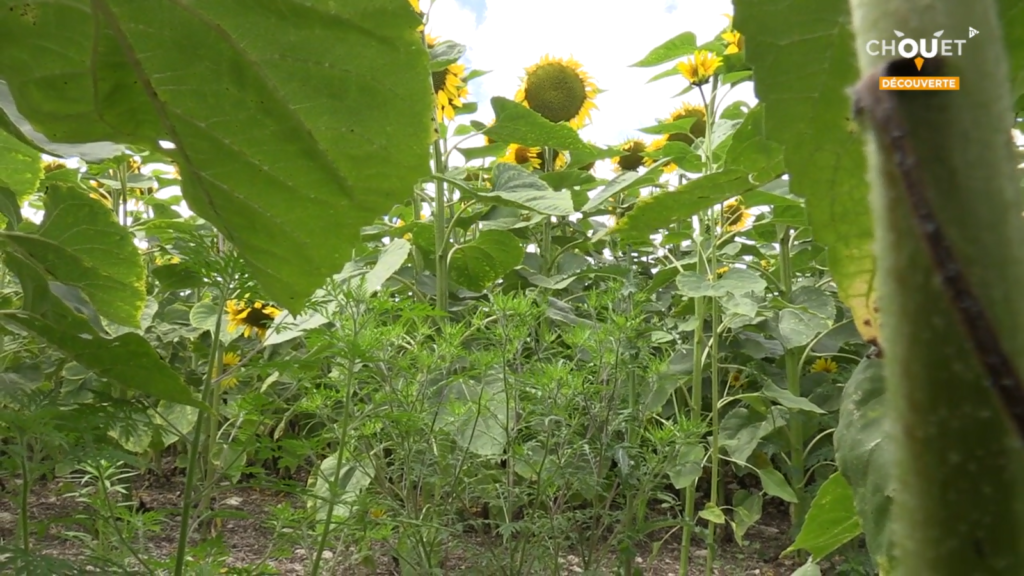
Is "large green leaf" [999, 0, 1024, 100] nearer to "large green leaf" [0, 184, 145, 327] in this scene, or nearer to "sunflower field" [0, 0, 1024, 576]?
"sunflower field" [0, 0, 1024, 576]

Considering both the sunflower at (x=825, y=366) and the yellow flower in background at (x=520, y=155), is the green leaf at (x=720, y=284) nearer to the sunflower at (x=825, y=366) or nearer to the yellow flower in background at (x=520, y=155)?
the sunflower at (x=825, y=366)

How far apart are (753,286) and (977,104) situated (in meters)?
1.15

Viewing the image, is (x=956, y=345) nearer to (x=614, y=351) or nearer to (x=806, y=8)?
(x=806, y=8)

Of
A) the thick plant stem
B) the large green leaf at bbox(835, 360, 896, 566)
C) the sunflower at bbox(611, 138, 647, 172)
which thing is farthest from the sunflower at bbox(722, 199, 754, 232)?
the thick plant stem

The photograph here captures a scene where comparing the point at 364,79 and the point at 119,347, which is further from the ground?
the point at 364,79

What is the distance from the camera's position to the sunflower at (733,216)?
1714mm

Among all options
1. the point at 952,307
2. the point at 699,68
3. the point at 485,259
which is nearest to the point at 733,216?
the point at 699,68

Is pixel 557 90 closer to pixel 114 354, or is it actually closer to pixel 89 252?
pixel 89 252

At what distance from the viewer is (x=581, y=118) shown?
214cm

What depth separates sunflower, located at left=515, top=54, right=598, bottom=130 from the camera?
6.84ft

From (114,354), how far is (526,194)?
2.88ft

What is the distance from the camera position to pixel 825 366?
2123mm

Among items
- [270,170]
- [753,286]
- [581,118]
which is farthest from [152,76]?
[581,118]

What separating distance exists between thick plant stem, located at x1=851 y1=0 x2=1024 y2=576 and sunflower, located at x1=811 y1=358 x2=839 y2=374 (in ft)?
6.93
